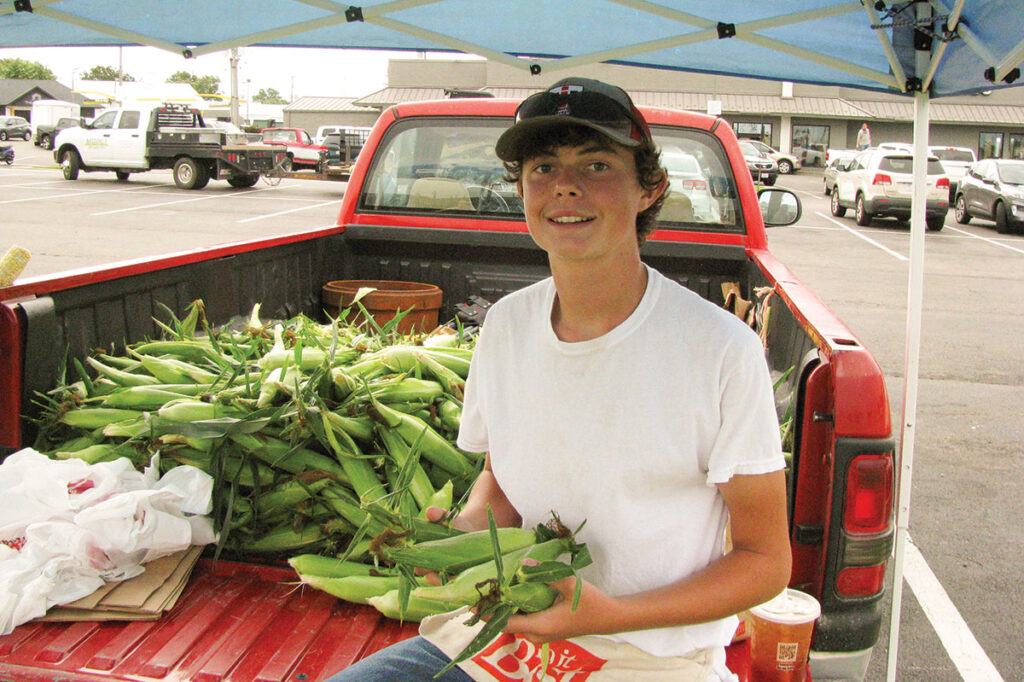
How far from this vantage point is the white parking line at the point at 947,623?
12.3ft

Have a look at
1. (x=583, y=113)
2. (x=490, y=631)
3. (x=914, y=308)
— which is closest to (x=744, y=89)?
(x=914, y=308)

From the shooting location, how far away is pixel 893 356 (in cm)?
909

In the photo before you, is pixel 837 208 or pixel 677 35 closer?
pixel 677 35

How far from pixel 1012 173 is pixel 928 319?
13.4 meters

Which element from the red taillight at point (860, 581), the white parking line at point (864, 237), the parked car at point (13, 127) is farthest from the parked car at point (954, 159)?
the parked car at point (13, 127)

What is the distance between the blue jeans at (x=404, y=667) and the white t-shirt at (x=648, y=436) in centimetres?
37

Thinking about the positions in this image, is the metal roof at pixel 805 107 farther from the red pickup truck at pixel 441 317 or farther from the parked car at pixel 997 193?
the red pickup truck at pixel 441 317

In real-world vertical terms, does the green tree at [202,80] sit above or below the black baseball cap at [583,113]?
above

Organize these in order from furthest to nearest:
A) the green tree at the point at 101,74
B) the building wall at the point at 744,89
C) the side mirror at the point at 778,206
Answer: the green tree at the point at 101,74 < the building wall at the point at 744,89 < the side mirror at the point at 778,206

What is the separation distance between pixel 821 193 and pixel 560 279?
114ft

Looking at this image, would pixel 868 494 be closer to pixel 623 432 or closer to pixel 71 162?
pixel 623 432

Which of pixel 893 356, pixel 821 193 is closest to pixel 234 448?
pixel 893 356

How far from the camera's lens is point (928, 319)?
11352 mm

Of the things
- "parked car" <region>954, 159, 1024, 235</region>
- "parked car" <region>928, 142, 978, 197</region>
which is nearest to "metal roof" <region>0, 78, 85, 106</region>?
"parked car" <region>928, 142, 978, 197</region>
